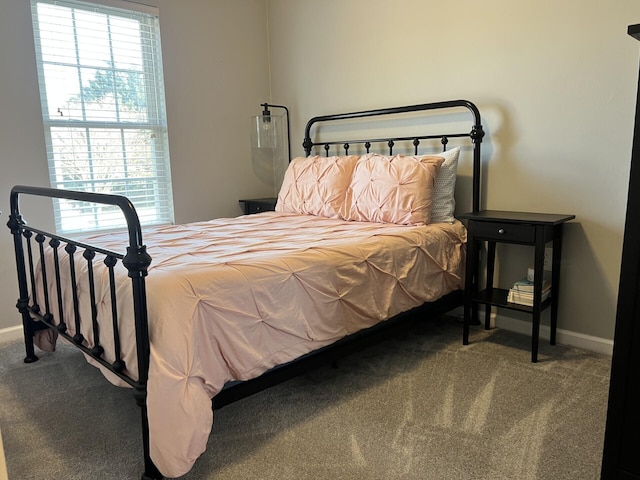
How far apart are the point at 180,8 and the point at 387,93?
1.64 metres

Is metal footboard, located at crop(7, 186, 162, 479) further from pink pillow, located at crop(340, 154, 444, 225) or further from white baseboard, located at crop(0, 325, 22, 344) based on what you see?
pink pillow, located at crop(340, 154, 444, 225)

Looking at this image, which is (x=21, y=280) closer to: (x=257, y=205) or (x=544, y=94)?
(x=257, y=205)

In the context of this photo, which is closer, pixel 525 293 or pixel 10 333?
pixel 525 293

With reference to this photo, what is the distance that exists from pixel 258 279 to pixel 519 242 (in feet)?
4.57

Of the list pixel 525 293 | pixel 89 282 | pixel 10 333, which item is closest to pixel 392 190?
pixel 525 293

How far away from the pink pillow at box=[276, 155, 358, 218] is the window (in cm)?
94

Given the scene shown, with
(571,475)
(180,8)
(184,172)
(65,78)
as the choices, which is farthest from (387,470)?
(180,8)

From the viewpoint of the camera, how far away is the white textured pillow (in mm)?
2744

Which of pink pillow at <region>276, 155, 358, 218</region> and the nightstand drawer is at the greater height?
pink pillow at <region>276, 155, 358, 218</region>

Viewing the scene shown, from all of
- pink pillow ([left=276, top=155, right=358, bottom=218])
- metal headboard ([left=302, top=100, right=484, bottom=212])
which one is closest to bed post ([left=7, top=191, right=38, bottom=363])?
pink pillow ([left=276, top=155, right=358, bottom=218])

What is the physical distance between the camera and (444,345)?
2623 mm

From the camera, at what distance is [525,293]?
248 cm

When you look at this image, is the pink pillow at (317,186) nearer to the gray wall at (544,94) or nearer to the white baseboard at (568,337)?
the gray wall at (544,94)

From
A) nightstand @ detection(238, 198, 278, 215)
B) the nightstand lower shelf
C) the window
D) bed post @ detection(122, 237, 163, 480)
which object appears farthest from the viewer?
nightstand @ detection(238, 198, 278, 215)
